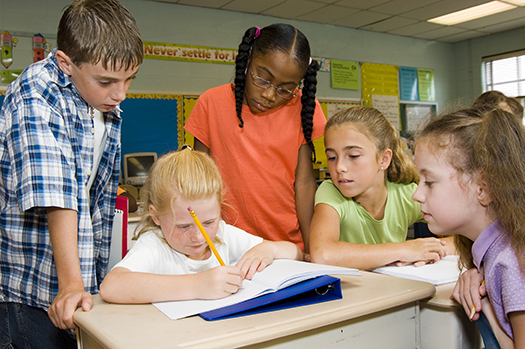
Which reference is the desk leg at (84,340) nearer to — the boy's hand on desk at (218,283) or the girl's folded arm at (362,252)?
the boy's hand on desk at (218,283)

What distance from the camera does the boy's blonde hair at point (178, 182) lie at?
1.05 meters

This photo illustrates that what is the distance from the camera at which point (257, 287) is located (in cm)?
86

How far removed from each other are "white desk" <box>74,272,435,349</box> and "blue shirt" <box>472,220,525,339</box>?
13 centimetres

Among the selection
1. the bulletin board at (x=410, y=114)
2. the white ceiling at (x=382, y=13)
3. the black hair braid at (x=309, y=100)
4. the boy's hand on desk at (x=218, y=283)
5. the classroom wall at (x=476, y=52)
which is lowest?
the boy's hand on desk at (x=218, y=283)

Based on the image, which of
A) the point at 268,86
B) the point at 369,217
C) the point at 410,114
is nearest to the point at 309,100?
the point at 268,86

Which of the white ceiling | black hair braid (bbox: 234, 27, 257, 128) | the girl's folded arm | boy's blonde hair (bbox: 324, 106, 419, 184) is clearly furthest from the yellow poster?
the girl's folded arm

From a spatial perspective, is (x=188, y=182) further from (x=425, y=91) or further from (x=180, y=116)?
(x=425, y=91)

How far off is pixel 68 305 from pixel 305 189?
90cm

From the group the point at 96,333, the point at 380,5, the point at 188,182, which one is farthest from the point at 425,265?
the point at 380,5

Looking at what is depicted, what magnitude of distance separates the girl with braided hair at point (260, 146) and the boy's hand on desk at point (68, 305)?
2.25 ft

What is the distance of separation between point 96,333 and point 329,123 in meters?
0.98

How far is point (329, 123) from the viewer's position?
145 centimetres

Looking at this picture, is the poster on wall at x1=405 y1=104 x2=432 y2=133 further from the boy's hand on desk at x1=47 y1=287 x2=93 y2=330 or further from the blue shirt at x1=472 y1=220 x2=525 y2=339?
the boy's hand on desk at x1=47 y1=287 x2=93 y2=330

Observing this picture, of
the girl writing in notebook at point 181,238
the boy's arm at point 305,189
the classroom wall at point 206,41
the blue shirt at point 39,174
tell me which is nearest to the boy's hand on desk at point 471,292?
the girl writing in notebook at point 181,238
